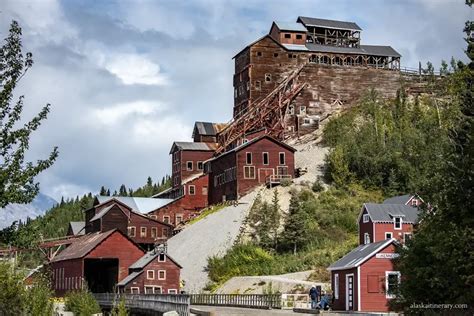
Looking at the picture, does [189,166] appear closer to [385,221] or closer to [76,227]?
[76,227]

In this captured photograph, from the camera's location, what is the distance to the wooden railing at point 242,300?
49.4 m

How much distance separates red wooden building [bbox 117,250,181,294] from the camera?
73.8 meters

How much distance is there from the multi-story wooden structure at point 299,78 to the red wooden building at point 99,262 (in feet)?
85.7

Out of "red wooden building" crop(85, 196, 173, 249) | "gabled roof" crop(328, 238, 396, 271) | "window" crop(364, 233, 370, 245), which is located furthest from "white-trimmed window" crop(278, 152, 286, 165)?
"gabled roof" crop(328, 238, 396, 271)

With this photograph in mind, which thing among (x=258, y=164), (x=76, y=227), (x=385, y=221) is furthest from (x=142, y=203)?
(x=385, y=221)

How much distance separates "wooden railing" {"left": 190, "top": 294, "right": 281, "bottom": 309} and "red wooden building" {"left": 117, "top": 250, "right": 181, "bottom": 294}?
13.1 metres

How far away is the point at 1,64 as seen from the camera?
2091 centimetres

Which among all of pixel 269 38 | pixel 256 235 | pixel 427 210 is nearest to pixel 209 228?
pixel 256 235

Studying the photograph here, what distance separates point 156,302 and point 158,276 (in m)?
20.6

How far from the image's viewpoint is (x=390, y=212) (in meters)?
65.2

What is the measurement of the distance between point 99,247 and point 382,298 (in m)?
39.4

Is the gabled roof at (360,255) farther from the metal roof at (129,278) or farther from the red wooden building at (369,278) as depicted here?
the metal roof at (129,278)

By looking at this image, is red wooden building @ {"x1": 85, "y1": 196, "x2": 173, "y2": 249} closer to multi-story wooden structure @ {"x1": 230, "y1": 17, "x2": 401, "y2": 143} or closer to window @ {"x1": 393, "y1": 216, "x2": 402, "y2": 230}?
multi-story wooden structure @ {"x1": 230, "y1": 17, "x2": 401, "y2": 143}

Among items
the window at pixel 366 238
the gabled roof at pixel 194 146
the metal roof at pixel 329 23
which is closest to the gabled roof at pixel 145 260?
the window at pixel 366 238
